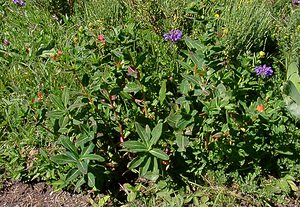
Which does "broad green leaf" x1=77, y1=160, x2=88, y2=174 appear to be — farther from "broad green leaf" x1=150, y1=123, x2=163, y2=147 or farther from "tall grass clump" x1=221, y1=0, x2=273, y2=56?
"tall grass clump" x1=221, y1=0, x2=273, y2=56

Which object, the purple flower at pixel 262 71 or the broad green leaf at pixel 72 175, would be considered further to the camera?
the purple flower at pixel 262 71

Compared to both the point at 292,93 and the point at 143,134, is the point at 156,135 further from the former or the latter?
the point at 292,93

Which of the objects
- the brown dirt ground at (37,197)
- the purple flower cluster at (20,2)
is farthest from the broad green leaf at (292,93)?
the purple flower cluster at (20,2)

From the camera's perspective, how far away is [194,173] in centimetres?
251

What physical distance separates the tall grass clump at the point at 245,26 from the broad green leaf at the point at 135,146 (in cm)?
107

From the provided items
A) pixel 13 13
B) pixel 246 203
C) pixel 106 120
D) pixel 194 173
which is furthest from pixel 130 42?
pixel 13 13

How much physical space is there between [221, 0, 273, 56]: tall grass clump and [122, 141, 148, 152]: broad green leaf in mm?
1074

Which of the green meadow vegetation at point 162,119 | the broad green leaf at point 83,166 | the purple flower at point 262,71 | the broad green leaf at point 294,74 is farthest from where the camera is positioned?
the purple flower at point 262,71

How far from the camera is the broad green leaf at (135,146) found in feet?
6.88

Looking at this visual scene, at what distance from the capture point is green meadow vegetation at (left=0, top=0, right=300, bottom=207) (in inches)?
88.3

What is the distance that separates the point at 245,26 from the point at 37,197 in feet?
5.36

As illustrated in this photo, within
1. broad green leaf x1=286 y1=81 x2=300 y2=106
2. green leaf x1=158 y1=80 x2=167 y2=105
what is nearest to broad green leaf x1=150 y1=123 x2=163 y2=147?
green leaf x1=158 y1=80 x2=167 y2=105

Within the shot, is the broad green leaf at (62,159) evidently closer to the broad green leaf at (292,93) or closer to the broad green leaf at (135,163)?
the broad green leaf at (135,163)

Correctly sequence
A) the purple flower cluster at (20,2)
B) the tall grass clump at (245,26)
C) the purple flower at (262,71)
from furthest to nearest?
1. the purple flower cluster at (20,2)
2. the tall grass clump at (245,26)
3. the purple flower at (262,71)
